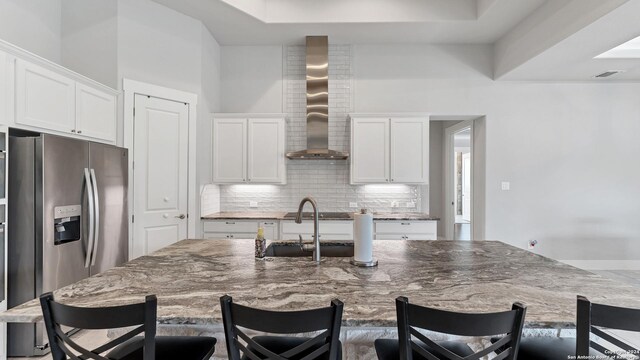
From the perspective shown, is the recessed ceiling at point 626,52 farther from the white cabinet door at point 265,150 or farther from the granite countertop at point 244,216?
the granite countertop at point 244,216

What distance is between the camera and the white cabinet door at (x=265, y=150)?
14.5 ft

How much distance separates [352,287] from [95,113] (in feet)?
9.78

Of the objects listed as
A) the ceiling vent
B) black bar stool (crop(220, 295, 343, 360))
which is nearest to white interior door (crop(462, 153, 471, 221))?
the ceiling vent

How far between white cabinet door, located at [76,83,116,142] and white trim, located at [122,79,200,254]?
13cm

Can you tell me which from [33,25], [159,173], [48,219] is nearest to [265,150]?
[159,173]

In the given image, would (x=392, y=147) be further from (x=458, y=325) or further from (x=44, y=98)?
(x=44, y=98)

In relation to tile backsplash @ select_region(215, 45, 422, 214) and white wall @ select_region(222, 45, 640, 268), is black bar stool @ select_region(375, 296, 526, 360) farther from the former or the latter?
white wall @ select_region(222, 45, 640, 268)

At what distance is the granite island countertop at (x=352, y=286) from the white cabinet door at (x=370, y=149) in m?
2.46

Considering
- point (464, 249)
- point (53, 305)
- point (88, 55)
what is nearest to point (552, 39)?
point (464, 249)

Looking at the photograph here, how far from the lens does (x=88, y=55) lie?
333 cm

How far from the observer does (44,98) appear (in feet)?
8.14

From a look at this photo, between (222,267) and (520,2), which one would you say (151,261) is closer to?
(222,267)

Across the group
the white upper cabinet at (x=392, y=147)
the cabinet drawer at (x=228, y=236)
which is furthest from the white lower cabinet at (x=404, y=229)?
the cabinet drawer at (x=228, y=236)

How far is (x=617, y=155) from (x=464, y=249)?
14.1ft
